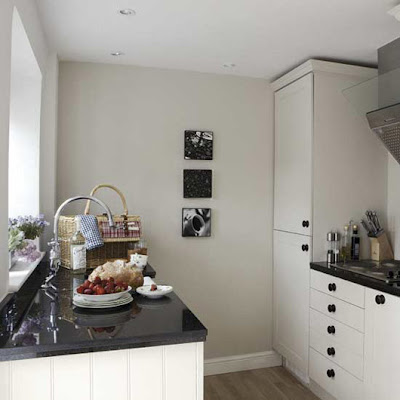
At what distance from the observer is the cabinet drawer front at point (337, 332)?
8.10ft

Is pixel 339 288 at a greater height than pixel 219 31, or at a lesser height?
lesser

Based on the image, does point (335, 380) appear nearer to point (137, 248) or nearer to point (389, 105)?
Answer: point (137, 248)

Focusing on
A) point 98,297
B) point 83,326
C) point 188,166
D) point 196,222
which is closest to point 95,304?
point 98,297

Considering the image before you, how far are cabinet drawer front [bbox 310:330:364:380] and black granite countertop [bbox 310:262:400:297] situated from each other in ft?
1.43

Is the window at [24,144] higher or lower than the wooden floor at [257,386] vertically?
higher

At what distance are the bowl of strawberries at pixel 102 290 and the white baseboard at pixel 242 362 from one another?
73.7 inches

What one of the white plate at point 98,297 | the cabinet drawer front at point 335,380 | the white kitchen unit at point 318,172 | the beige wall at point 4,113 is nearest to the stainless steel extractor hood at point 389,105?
the white kitchen unit at point 318,172

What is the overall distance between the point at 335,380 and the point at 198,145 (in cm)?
190

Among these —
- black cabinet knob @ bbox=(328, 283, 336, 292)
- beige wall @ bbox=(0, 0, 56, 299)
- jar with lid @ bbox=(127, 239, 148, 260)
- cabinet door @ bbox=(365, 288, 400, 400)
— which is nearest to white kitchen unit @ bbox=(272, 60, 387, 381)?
black cabinet knob @ bbox=(328, 283, 336, 292)

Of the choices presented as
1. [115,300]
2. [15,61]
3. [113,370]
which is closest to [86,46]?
[15,61]

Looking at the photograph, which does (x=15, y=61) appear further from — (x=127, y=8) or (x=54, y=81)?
(x=127, y=8)

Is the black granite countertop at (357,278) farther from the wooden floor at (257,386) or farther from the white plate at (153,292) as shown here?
the white plate at (153,292)

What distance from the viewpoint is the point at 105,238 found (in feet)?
8.30

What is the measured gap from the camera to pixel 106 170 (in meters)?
3.09
